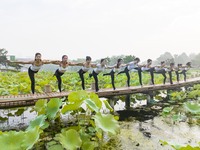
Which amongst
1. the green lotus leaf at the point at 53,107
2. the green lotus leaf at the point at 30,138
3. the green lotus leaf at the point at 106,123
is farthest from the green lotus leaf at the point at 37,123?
the green lotus leaf at the point at 106,123

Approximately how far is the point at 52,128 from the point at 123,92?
363 centimetres

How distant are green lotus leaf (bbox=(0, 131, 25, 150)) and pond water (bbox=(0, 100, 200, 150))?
2010mm

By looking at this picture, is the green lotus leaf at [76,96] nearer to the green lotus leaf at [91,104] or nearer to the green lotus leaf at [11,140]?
the green lotus leaf at [91,104]

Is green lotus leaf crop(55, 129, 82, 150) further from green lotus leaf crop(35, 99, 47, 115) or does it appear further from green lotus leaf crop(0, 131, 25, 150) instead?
green lotus leaf crop(35, 99, 47, 115)

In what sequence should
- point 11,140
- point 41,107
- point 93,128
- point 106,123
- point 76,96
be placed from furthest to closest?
point 93,128
point 41,107
point 76,96
point 106,123
point 11,140

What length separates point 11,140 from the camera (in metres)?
3.25

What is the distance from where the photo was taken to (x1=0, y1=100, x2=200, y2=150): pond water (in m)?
4.97

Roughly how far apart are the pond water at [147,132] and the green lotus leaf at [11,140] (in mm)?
2010

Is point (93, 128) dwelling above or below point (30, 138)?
below

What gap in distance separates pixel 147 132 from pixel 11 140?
146 inches

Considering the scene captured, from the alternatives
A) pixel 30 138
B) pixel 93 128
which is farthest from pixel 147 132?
pixel 30 138

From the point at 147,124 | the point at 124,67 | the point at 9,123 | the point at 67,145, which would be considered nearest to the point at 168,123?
the point at 147,124

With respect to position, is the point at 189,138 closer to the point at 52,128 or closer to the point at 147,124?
the point at 147,124

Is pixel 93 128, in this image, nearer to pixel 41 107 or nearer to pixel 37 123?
pixel 41 107
